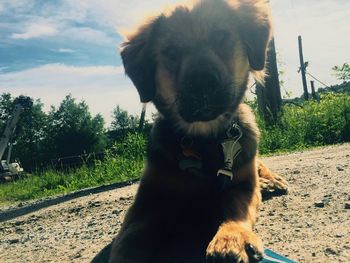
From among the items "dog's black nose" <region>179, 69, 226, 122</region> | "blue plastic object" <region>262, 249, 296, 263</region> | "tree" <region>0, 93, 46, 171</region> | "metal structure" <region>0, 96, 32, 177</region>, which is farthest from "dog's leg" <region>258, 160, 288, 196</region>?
"tree" <region>0, 93, 46, 171</region>

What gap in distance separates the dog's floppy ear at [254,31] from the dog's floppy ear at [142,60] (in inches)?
29.5

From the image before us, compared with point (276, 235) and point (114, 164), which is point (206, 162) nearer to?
point (276, 235)

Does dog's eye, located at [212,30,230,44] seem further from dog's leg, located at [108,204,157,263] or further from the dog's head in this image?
dog's leg, located at [108,204,157,263]

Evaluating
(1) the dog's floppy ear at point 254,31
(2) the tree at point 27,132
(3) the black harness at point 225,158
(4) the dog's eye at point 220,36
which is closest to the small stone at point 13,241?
(3) the black harness at point 225,158

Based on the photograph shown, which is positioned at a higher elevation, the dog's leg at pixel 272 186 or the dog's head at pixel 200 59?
the dog's head at pixel 200 59

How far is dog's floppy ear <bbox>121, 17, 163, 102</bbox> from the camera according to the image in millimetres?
3924

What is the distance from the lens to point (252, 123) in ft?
12.7

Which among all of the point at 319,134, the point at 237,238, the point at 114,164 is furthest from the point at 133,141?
the point at 237,238

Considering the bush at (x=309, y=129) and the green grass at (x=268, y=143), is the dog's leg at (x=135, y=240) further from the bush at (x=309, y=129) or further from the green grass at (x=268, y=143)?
the bush at (x=309, y=129)

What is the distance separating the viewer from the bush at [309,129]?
29.6 ft

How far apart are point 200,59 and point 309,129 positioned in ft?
22.4

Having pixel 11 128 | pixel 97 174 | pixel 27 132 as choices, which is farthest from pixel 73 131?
pixel 97 174

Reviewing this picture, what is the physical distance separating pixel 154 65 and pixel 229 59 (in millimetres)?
707

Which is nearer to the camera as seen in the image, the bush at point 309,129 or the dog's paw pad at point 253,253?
the dog's paw pad at point 253,253
